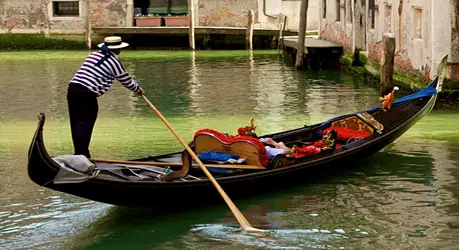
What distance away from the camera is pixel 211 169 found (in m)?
4.88

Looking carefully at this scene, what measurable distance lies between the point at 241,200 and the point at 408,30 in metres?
4.98

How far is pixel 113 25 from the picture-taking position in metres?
18.7

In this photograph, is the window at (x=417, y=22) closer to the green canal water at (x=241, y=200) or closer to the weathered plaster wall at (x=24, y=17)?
the green canal water at (x=241, y=200)

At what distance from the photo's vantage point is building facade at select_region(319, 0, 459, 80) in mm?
8180

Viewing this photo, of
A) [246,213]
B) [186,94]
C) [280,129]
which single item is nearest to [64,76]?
[186,94]

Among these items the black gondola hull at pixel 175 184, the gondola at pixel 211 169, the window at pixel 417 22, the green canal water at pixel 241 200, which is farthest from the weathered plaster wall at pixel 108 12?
the black gondola hull at pixel 175 184

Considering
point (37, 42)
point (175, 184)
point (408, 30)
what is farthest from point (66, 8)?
point (175, 184)

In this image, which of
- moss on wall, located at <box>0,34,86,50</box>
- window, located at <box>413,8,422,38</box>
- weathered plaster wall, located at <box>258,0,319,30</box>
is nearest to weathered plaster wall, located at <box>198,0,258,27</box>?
weathered plaster wall, located at <box>258,0,319,30</box>

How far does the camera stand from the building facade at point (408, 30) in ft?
26.8

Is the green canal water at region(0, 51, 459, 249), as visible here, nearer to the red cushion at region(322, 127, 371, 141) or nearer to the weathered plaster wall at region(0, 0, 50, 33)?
the red cushion at region(322, 127, 371, 141)

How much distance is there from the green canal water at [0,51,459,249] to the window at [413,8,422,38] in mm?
776

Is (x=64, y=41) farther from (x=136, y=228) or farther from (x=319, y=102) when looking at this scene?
(x=136, y=228)

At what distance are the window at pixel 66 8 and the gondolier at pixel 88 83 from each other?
14264mm

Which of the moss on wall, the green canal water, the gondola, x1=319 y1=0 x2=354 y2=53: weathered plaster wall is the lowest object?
the green canal water
